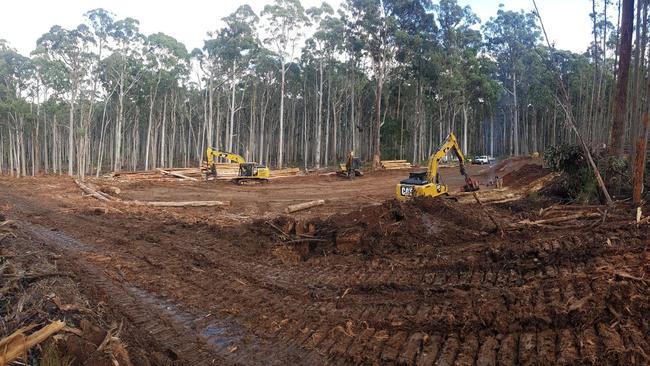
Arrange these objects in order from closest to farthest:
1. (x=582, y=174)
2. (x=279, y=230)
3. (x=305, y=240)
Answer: (x=305, y=240) < (x=279, y=230) < (x=582, y=174)

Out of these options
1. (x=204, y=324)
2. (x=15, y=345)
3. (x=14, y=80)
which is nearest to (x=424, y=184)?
(x=204, y=324)

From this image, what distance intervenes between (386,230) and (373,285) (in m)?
3.11

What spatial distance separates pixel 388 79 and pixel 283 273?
3640cm

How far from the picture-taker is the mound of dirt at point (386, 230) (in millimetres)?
10016

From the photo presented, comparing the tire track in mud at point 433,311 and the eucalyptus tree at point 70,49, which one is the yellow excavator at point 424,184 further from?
the eucalyptus tree at point 70,49

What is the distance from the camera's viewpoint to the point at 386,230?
10.4 metres

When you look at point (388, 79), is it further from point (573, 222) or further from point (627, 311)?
point (627, 311)

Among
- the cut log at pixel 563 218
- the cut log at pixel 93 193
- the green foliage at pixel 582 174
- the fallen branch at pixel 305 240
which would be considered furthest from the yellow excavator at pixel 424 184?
the cut log at pixel 93 193

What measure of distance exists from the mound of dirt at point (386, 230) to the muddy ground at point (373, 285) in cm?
4

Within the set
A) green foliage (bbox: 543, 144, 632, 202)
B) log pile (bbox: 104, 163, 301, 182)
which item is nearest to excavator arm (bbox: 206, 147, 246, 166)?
log pile (bbox: 104, 163, 301, 182)

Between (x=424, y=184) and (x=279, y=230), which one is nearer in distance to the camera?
(x=279, y=230)

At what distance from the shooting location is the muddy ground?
515 cm

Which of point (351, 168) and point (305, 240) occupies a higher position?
point (351, 168)

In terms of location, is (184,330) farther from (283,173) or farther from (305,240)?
(283,173)
